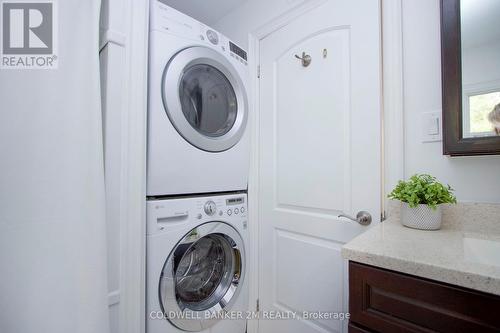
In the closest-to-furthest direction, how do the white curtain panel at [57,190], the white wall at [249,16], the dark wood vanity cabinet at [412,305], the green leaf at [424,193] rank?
the dark wood vanity cabinet at [412,305]
the white curtain panel at [57,190]
the green leaf at [424,193]
the white wall at [249,16]

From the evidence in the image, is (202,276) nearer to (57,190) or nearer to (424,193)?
(57,190)

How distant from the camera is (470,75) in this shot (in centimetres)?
79

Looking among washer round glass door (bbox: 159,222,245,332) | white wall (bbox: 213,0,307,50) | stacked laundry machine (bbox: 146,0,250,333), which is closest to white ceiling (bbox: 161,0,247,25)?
white wall (bbox: 213,0,307,50)

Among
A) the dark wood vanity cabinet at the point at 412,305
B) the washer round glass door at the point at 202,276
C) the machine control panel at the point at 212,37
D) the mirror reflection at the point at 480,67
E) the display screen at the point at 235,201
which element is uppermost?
the machine control panel at the point at 212,37

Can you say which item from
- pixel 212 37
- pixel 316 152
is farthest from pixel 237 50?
pixel 316 152

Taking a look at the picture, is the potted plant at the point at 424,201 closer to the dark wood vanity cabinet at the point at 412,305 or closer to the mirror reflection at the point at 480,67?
the mirror reflection at the point at 480,67

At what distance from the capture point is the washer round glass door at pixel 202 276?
97 centimetres

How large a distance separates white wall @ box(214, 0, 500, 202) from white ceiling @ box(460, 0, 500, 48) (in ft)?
0.26

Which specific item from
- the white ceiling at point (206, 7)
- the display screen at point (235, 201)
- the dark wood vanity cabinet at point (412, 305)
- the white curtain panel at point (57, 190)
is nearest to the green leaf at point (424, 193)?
the dark wood vanity cabinet at point (412, 305)

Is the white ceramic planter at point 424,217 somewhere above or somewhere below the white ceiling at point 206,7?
below

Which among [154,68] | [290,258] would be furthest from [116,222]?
[290,258]

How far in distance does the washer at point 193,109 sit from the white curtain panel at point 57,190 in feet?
0.84

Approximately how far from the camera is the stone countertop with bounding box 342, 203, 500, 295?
0.44 metres

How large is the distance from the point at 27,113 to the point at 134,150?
1.00ft
